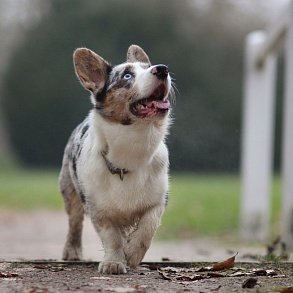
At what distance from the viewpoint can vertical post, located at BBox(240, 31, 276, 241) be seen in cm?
1110

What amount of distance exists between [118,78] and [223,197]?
544 inches

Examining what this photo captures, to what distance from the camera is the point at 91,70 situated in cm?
595

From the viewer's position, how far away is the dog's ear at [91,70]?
5.91 meters

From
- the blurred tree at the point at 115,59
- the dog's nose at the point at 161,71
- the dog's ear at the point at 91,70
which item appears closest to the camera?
the dog's nose at the point at 161,71

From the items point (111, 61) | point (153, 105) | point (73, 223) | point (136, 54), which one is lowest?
point (73, 223)

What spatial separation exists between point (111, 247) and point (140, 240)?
0.20m

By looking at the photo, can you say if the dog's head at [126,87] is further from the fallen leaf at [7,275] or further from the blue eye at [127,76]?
the fallen leaf at [7,275]

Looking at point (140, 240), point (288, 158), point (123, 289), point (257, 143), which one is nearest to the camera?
point (123, 289)

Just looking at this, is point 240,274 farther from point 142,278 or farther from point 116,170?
point 116,170

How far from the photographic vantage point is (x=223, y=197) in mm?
19359

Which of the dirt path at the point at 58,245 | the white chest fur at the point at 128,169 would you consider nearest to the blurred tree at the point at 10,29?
the dirt path at the point at 58,245

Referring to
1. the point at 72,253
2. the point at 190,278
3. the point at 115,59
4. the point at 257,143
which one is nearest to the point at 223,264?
the point at 190,278

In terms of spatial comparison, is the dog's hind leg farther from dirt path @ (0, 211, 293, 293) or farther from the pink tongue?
the pink tongue

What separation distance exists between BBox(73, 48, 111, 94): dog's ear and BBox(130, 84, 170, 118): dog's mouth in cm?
46
